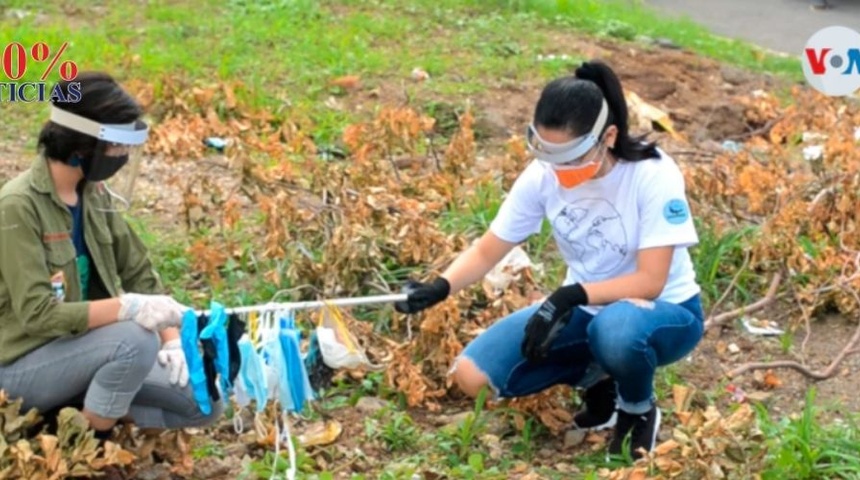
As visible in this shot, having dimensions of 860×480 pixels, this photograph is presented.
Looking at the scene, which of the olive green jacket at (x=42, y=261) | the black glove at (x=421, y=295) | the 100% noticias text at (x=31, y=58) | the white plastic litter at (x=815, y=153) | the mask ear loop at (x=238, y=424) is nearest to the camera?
the olive green jacket at (x=42, y=261)

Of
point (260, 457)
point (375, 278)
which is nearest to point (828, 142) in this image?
point (375, 278)

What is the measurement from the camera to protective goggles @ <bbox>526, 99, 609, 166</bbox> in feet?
12.8

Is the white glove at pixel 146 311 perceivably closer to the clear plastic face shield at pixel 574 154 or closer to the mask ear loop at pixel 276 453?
the mask ear loop at pixel 276 453

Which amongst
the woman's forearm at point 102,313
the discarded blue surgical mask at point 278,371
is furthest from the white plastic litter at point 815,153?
the woman's forearm at point 102,313

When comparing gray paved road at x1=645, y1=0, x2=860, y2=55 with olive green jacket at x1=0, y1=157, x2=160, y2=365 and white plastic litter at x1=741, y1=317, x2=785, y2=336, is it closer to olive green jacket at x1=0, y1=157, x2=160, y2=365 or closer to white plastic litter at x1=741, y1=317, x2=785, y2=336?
white plastic litter at x1=741, y1=317, x2=785, y2=336

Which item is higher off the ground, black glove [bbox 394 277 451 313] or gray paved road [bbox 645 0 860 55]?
black glove [bbox 394 277 451 313]

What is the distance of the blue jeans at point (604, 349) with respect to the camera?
156 inches

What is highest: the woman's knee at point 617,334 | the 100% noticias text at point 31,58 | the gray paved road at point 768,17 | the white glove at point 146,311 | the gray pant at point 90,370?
the white glove at point 146,311

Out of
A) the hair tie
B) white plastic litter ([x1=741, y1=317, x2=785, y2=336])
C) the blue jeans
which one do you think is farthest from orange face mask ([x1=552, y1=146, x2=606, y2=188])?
white plastic litter ([x1=741, y1=317, x2=785, y2=336])

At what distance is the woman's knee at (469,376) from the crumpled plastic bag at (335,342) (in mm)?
400

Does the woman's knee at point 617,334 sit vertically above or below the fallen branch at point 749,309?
above

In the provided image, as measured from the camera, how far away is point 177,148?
21.7 ft

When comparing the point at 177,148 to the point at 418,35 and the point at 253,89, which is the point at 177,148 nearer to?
the point at 253,89

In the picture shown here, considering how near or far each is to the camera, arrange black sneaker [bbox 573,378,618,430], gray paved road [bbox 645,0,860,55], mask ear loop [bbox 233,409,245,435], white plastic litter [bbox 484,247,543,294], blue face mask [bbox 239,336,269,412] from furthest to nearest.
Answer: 1. gray paved road [bbox 645,0,860,55]
2. white plastic litter [bbox 484,247,543,294]
3. black sneaker [bbox 573,378,618,430]
4. mask ear loop [bbox 233,409,245,435]
5. blue face mask [bbox 239,336,269,412]
